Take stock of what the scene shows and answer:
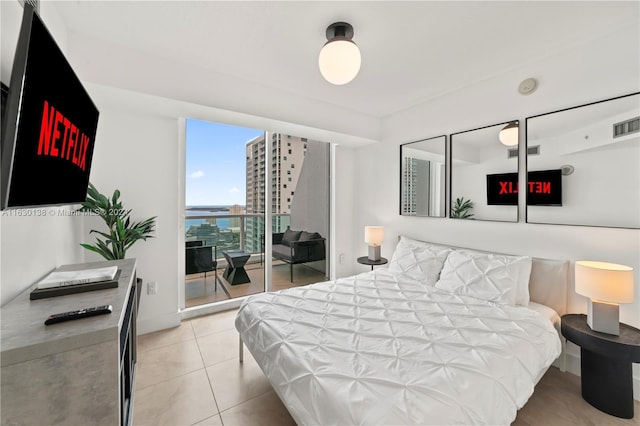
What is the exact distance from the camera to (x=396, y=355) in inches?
53.9

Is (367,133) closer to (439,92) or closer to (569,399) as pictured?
(439,92)

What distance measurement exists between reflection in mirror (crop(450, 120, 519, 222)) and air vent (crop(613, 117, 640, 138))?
62 cm

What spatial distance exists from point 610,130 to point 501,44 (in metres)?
1.05

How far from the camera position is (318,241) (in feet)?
14.1

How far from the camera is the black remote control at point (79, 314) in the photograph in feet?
3.13

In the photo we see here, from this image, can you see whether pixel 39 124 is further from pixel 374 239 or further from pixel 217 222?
pixel 374 239

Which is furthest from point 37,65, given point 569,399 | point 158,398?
point 569,399

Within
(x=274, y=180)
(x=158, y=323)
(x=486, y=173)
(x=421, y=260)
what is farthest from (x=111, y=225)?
(x=486, y=173)

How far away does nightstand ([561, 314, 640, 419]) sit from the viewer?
1604mm

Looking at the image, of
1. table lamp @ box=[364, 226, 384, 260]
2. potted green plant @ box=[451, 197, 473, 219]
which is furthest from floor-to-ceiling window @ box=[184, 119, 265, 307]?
potted green plant @ box=[451, 197, 473, 219]

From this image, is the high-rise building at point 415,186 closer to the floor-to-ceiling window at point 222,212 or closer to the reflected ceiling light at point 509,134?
the reflected ceiling light at point 509,134

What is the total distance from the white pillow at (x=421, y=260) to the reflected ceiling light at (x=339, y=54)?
6.47 ft

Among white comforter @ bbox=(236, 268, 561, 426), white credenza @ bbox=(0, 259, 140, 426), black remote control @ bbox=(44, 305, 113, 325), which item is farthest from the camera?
white comforter @ bbox=(236, 268, 561, 426)

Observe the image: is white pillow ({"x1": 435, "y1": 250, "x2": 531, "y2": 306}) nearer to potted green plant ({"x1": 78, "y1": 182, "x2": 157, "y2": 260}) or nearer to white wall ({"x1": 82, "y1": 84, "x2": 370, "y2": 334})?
white wall ({"x1": 82, "y1": 84, "x2": 370, "y2": 334})
